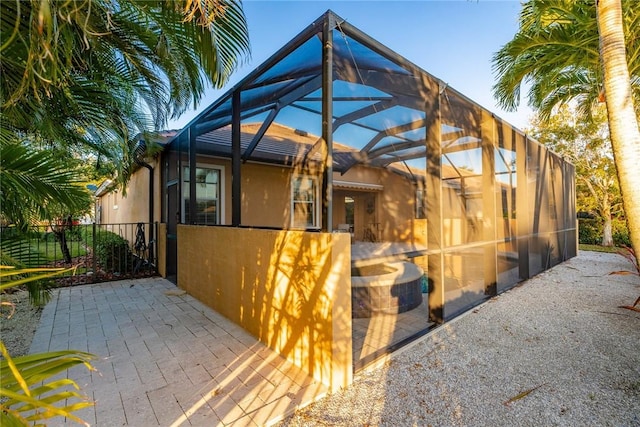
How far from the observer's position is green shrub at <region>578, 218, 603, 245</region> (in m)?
15.7

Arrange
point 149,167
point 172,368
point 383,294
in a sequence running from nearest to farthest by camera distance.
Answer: point 172,368
point 383,294
point 149,167

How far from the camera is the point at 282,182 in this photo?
378 inches

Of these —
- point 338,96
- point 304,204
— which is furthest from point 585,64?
A: point 304,204

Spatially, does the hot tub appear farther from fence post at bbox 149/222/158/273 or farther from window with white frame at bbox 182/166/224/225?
fence post at bbox 149/222/158/273

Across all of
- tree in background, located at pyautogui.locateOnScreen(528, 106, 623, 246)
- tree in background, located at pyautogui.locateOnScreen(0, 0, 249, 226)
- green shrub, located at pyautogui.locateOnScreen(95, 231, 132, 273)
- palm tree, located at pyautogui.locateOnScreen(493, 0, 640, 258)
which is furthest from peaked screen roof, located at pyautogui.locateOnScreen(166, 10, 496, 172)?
tree in background, located at pyautogui.locateOnScreen(528, 106, 623, 246)

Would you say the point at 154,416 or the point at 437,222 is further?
the point at 437,222

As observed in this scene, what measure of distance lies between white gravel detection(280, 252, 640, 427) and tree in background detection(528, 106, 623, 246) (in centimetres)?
1270

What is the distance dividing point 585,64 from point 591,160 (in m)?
11.5

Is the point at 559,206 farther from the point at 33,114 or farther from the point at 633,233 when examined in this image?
the point at 33,114

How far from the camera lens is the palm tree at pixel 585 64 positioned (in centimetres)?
298

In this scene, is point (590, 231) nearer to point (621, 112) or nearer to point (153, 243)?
point (621, 112)

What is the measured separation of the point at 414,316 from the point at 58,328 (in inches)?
228

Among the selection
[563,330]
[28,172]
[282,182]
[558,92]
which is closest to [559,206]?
[558,92]

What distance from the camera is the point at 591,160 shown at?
14734 mm
